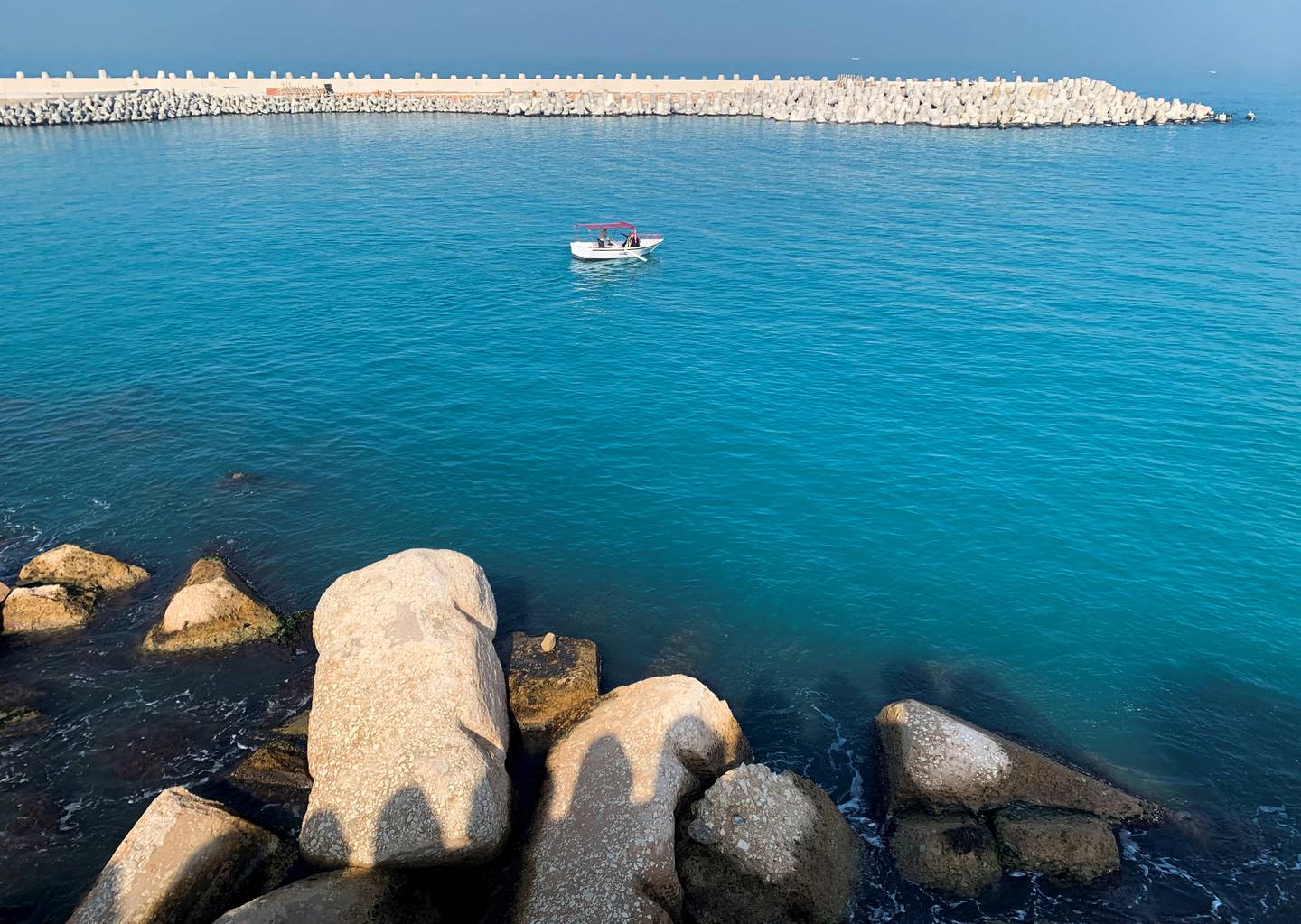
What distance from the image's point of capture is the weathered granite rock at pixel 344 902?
52.2 ft

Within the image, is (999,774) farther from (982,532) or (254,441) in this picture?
(254,441)

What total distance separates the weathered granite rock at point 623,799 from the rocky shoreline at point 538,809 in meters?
0.04

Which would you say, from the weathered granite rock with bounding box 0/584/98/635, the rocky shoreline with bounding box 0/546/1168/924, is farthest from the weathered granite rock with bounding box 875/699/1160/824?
the weathered granite rock with bounding box 0/584/98/635

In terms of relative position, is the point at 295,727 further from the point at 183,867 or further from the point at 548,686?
the point at 548,686

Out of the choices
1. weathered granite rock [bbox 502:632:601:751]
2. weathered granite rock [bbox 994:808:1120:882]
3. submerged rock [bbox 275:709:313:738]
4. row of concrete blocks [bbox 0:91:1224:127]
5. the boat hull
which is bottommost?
submerged rock [bbox 275:709:313:738]

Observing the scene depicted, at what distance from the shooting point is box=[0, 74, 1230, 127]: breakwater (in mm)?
128375

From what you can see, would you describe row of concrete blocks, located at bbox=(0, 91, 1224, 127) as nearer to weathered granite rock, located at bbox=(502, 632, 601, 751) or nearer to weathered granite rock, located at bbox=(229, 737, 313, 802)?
weathered granite rock, located at bbox=(502, 632, 601, 751)

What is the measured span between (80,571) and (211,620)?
644 cm

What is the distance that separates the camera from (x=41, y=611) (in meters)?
27.0

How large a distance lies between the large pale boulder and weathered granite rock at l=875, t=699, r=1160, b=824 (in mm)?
10232

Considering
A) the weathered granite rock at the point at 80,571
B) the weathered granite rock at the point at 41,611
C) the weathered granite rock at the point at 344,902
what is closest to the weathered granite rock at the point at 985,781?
the weathered granite rock at the point at 344,902

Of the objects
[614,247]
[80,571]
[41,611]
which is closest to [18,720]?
[41,611]

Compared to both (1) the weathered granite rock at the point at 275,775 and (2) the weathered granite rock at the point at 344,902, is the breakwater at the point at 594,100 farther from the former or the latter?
(2) the weathered granite rock at the point at 344,902

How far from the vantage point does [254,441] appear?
1547 inches
